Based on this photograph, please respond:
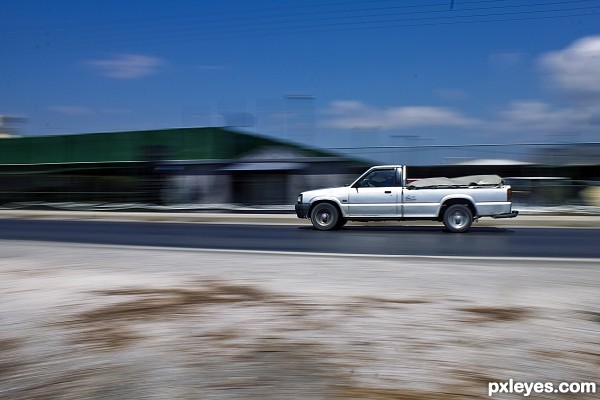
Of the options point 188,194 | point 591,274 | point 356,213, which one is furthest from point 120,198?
point 591,274

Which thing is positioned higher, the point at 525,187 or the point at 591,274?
the point at 525,187

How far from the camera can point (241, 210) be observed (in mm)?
29359

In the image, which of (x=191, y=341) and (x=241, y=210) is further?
(x=241, y=210)

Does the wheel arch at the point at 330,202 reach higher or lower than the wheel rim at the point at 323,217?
higher

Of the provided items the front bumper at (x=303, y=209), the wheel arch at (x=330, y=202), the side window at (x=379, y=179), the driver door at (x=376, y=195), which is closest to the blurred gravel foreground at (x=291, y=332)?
the driver door at (x=376, y=195)

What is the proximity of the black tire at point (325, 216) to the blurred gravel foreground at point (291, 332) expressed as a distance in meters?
8.77

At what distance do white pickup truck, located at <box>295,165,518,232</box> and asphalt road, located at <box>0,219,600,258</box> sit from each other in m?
0.49

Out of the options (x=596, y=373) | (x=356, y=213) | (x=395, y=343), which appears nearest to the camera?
(x=596, y=373)

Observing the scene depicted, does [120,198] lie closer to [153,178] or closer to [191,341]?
[153,178]

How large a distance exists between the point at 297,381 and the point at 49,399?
1737mm

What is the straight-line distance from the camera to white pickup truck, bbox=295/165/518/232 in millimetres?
17703

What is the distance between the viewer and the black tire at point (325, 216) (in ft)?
60.8

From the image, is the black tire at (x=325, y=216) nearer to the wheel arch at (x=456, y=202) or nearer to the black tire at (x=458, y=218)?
the wheel arch at (x=456, y=202)

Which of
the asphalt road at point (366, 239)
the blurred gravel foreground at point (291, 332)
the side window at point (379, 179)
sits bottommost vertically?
the blurred gravel foreground at point (291, 332)
